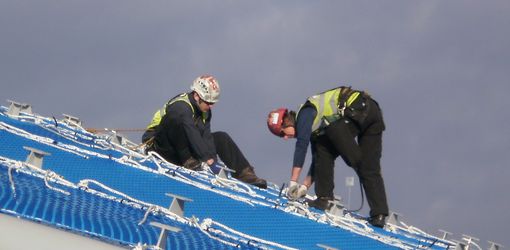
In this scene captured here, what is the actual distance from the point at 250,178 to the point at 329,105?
2.17m

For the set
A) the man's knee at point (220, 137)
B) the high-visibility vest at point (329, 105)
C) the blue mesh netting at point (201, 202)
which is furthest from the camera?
the man's knee at point (220, 137)

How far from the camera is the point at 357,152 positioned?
39.6 ft

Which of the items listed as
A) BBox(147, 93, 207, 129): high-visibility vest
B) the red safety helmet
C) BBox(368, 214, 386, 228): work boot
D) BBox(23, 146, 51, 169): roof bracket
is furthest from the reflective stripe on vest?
BBox(23, 146, 51, 169): roof bracket

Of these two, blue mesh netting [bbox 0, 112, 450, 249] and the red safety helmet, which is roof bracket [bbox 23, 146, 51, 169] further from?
the red safety helmet

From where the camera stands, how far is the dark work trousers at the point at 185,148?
1324 centimetres

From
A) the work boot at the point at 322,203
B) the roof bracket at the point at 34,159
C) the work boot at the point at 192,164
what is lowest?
the roof bracket at the point at 34,159

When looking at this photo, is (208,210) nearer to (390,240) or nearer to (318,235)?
(318,235)

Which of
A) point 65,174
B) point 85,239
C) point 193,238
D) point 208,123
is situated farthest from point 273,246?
point 208,123

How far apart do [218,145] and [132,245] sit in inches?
319

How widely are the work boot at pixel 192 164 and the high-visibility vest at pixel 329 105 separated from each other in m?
1.46

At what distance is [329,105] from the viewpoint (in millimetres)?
12195

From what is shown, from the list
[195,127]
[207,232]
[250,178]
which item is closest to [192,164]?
[195,127]

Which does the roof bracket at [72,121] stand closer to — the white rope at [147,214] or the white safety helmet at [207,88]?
the white safety helmet at [207,88]

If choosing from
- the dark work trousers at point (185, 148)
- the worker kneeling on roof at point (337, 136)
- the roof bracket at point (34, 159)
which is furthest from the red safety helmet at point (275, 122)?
the roof bracket at point (34, 159)
